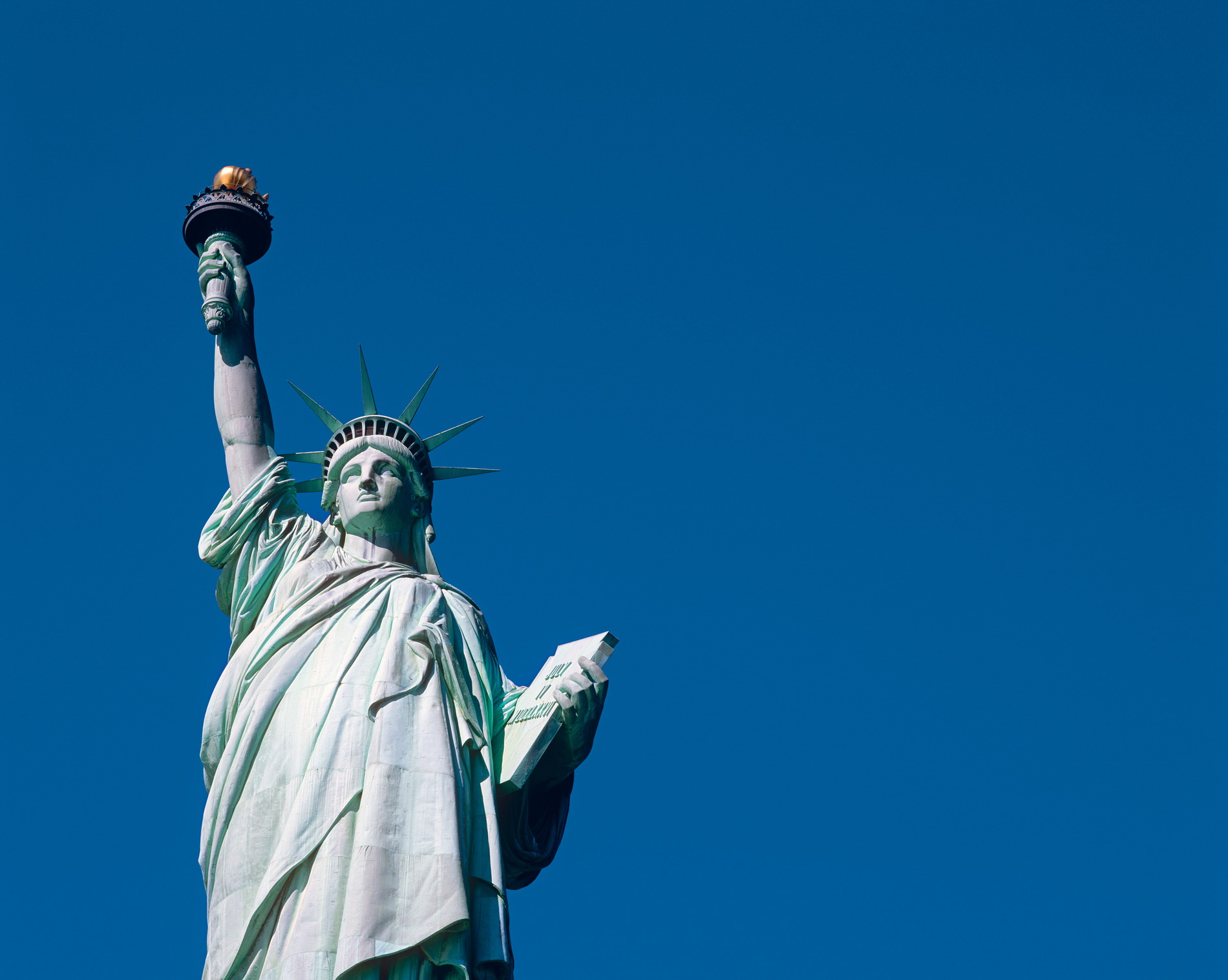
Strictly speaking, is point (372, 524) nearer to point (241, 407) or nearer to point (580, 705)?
point (241, 407)

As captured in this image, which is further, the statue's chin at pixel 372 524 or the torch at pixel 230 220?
the torch at pixel 230 220

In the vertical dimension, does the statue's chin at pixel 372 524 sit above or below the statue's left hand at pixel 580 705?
above

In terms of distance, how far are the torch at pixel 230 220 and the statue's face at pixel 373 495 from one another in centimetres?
249

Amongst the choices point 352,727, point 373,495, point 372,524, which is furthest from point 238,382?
point 352,727

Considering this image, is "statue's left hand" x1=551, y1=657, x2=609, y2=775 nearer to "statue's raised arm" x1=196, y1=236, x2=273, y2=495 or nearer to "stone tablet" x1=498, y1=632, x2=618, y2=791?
"stone tablet" x1=498, y1=632, x2=618, y2=791

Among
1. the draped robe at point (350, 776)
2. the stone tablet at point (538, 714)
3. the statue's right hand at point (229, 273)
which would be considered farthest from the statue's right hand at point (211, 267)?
the stone tablet at point (538, 714)

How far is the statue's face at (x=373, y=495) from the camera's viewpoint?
61.9ft

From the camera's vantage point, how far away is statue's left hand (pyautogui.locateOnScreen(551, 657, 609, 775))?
16969 millimetres

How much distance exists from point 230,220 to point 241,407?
193cm

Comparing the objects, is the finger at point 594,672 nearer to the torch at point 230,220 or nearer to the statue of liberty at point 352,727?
the statue of liberty at point 352,727

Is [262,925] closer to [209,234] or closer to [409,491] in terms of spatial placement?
[409,491]

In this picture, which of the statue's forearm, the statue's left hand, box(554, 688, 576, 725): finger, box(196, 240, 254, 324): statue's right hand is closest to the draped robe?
the statue's forearm

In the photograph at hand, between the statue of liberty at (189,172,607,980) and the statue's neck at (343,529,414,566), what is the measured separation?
16mm

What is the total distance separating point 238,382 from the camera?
1934cm
